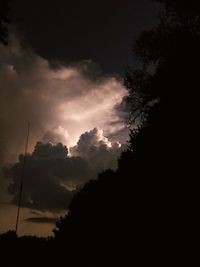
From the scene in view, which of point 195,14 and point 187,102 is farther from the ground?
point 195,14

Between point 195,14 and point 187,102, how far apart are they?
8.13 meters

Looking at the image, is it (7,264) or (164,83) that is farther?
(164,83)

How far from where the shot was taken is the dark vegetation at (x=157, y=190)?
18.5 m

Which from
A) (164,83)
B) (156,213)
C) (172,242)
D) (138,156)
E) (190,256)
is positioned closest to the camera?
(190,256)

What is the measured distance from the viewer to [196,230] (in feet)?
56.5

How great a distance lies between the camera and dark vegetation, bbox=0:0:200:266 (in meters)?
18.5

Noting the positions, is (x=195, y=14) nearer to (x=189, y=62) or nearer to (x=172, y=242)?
(x=189, y=62)

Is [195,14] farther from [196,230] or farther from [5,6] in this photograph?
[196,230]

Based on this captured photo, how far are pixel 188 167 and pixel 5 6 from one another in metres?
13.4

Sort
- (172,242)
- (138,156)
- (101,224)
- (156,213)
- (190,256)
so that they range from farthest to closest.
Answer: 1. (138,156)
2. (101,224)
3. (156,213)
4. (172,242)
5. (190,256)

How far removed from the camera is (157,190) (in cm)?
2012

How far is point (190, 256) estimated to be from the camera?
16.2 metres

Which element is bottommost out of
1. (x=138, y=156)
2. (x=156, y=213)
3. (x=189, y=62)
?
(x=156, y=213)

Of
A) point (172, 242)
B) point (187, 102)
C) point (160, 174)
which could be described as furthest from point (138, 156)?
point (172, 242)
